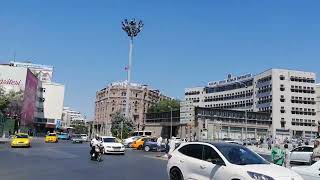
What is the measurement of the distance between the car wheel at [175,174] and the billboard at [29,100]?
324ft

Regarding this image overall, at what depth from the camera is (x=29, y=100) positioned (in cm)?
11706

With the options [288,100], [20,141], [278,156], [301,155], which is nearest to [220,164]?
[278,156]

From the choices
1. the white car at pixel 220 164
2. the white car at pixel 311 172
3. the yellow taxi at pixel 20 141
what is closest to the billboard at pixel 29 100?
the yellow taxi at pixel 20 141

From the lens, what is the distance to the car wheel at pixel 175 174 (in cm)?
1291

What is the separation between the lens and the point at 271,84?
A: 381 feet

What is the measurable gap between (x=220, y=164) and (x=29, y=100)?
112 m

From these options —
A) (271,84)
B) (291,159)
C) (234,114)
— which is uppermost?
(271,84)

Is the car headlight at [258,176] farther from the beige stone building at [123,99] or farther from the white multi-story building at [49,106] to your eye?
the beige stone building at [123,99]

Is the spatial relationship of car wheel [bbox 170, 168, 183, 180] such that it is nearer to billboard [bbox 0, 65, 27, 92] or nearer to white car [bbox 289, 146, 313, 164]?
white car [bbox 289, 146, 313, 164]

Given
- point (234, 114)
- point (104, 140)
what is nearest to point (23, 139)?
point (104, 140)

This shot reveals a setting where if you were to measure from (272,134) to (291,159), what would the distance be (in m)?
85.5

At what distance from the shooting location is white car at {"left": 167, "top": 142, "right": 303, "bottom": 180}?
397 inches

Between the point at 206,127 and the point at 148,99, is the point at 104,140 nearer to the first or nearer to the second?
the point at 206,127

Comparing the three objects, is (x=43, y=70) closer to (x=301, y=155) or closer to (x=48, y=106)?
(x=48, y=106)
